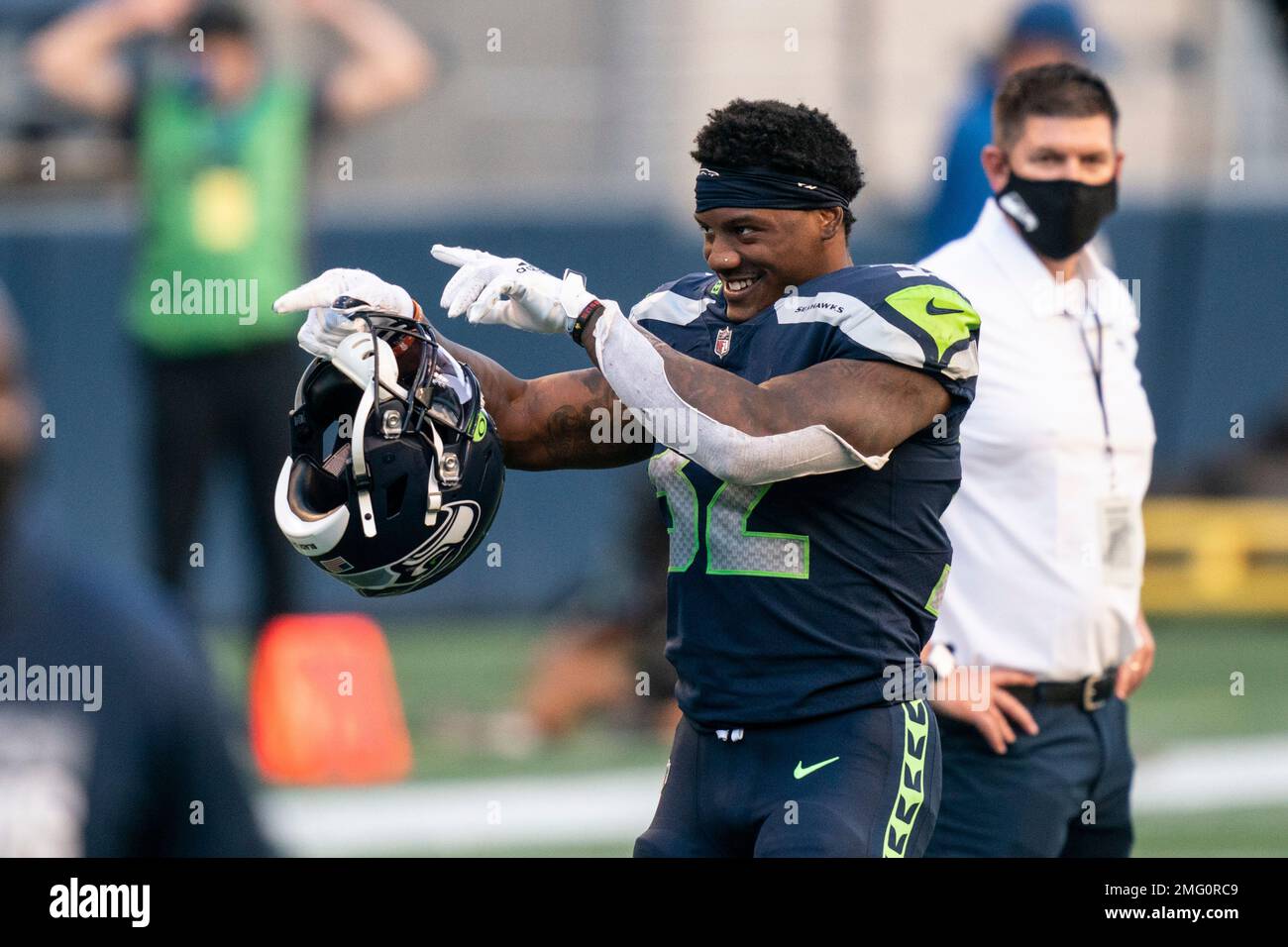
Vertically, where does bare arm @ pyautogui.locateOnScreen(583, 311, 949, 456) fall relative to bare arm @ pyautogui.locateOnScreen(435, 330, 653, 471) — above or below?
above

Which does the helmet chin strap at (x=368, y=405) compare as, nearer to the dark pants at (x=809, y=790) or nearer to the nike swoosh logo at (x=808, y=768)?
the dark pants at (x=809, y=790)

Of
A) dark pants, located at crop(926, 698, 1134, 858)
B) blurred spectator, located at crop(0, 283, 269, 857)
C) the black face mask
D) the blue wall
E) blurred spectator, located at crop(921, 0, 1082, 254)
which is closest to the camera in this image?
blurred spectator, located at crop(0, 283, 269, 857)

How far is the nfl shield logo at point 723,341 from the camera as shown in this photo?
164 inches

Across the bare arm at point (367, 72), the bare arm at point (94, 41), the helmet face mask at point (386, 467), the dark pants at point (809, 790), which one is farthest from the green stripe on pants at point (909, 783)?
the bare arm at point (94, 41)

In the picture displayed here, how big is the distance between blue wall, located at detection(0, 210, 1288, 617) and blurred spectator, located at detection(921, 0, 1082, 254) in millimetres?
4382

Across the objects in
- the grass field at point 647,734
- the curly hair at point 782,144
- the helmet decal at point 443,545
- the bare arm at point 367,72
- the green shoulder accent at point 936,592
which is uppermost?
the bare arm at point 367,72

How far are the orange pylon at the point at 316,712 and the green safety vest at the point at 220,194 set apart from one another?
134cm

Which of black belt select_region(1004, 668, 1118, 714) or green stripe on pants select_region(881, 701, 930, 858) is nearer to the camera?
green stripe on pants select_region(881, 701, 930, 858)

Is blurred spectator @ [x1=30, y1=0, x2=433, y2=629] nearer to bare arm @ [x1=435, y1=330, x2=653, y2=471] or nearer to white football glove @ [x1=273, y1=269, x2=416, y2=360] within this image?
bare arm @ [x1=435, y1=330, x2=653, y2=471]

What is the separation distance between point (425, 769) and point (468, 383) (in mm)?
4750

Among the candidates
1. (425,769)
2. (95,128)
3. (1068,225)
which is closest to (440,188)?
(95,128)

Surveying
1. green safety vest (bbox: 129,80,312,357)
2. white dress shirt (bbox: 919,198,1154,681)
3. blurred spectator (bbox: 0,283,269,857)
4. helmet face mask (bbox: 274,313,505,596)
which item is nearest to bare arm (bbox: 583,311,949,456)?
helmet face mask (bbox: 274,313,505,596)

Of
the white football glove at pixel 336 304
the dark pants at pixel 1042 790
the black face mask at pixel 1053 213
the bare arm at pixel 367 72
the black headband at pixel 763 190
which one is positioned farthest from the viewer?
the bare arm at pixel 367 72

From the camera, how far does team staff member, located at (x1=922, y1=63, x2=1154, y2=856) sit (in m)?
4.74
